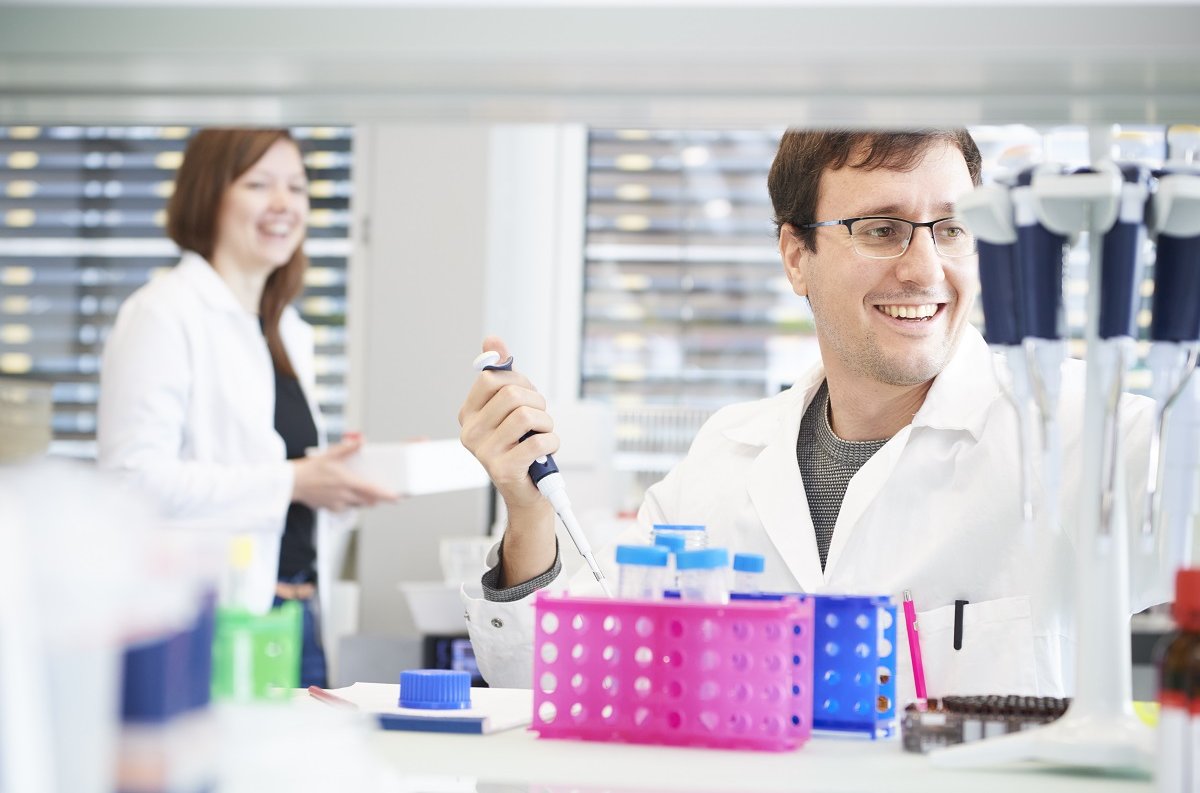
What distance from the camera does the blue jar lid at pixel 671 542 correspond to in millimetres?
954

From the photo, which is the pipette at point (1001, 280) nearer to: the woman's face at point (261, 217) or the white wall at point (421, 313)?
the woman's face at point (261, 217)

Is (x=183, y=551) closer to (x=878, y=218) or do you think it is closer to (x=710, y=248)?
(x=878, y=218)

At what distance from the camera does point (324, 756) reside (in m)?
0.59

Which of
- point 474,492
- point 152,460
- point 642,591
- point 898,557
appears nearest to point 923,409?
point 898,557

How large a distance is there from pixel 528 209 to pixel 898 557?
243 cm

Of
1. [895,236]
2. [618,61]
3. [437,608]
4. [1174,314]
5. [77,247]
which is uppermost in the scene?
[77,247]

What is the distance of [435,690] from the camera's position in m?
1.00

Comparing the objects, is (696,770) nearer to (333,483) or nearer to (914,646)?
(914,646)

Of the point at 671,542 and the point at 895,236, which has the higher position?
the point at 895,236

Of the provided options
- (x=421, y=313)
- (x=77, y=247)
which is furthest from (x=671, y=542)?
(x=77, y=247)

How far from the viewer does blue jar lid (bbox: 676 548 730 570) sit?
894 mm

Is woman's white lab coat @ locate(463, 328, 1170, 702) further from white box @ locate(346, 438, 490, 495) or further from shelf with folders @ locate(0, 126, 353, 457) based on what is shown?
shelf with folders @ locate(0, 126, 353, 457)

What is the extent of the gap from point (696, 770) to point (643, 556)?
0.55 feet

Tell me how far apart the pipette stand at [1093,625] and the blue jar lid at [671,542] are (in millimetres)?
237
